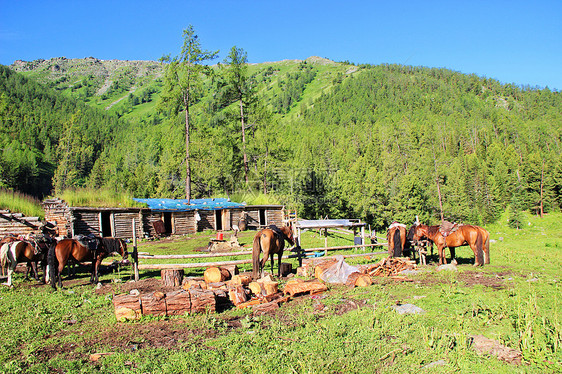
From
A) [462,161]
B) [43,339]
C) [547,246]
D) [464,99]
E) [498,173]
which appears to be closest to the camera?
[43,339]

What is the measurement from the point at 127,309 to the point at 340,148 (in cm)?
9061

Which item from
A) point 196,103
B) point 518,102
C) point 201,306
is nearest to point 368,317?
point 201,306

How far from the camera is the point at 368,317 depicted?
7.24 metres

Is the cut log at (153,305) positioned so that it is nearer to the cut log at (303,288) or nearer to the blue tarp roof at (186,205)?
the cut log at (303,288)

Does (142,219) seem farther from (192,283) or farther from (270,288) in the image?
(270,288)

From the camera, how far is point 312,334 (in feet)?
21.5

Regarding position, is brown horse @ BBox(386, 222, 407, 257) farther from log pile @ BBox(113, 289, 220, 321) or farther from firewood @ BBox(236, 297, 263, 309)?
log pile @ BBox(113, 289, 220, 321)

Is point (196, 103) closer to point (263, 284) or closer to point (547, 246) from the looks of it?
point (263, 284)

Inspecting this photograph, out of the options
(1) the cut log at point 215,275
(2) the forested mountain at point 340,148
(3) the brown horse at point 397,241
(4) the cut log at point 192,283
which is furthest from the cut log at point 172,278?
(2) the forested mountain at point 340,148

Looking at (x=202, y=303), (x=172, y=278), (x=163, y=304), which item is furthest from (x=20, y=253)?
(x=202, y=303)

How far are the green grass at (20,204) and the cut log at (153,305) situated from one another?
16653 mm

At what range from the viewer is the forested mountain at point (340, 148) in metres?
40.2

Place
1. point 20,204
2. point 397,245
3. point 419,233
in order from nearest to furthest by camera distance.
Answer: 1. point 419,233
2. point 397,245
3. point 20,204

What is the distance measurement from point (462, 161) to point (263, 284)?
3410 inches
